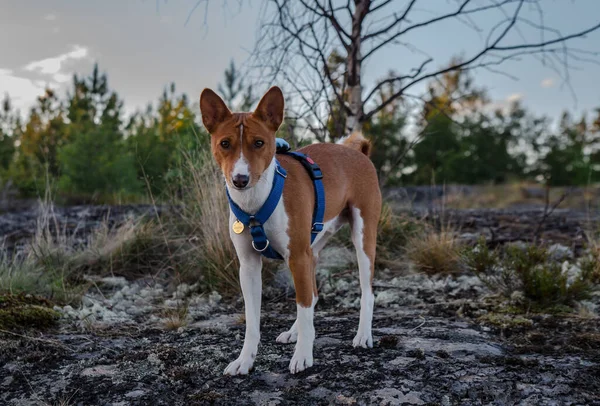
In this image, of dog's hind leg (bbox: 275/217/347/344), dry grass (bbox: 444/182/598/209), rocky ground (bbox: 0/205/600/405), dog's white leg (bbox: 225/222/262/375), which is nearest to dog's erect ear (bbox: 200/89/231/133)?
dog's white leg (bbox: 225/222/262/375)

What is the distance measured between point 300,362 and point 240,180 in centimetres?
113

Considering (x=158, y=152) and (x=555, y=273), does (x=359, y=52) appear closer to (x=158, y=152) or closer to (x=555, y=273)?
(x=555, y=273)

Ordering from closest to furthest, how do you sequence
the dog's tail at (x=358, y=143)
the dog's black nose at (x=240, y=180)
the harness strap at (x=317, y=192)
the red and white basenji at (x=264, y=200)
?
the dog's black nose at (x=240, y=180)
the red and white basenji at (x=264, y=200)
the harness strap at (x=317, y=192)
the dog's tail at (x=358, y=143)

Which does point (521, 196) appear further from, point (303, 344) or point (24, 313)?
point (24, 313)

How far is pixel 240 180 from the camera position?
281 cm

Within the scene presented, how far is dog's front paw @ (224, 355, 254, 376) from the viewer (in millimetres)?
3158

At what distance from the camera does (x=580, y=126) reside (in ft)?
83.6

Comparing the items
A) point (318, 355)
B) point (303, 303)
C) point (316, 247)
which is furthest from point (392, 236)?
point (303, 303)

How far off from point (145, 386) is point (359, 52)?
14.1ft

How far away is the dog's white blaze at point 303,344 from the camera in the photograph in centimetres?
316

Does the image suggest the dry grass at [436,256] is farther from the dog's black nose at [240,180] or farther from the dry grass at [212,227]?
the dog's black nose at [240,180]

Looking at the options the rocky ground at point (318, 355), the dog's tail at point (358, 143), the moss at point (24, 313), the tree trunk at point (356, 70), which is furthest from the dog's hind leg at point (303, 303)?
the tree trunk at point (356, 70)

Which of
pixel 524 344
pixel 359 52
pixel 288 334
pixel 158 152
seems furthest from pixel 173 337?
pixel 158 152

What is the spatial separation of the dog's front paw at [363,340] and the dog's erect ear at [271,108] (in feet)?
4.79
